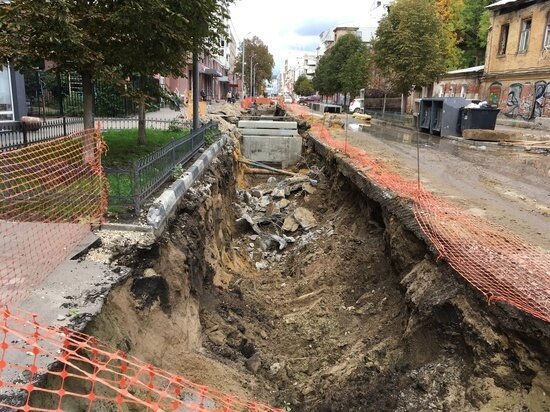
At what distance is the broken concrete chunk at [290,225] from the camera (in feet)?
38.8

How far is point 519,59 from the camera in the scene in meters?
27.5

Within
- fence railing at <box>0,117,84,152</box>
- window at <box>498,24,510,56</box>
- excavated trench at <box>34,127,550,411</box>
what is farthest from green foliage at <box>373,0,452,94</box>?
excavated trench at <box>34,127,550,411</box>

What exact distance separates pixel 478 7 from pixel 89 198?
4583 cm

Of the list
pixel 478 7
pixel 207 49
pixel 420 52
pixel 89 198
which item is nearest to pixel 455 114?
pixel 420 52

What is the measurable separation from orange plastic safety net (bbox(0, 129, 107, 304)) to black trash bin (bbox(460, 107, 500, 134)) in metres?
18.3

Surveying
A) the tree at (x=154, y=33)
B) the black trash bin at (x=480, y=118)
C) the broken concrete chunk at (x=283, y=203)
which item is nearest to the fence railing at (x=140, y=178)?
the tree at (x=154, y=33)

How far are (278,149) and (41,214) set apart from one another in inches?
595

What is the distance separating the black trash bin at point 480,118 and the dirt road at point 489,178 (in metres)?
2.51

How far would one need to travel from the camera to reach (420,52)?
30453 mm

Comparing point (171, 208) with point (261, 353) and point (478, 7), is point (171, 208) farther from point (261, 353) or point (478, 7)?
point (478, 7)

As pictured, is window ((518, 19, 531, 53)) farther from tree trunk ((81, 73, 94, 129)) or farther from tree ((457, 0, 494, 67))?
tree trunk ((81, 73, 94, 129))

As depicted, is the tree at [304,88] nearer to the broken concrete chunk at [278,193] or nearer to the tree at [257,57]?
the tree at [257,57]

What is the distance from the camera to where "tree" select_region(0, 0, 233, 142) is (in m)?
6.82

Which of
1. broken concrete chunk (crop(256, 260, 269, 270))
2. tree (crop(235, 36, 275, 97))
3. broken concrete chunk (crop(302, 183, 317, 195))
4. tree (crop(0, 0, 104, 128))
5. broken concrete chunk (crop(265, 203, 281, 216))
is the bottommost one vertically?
broken concrete chunk (crop(256, 260, 269, 270))
